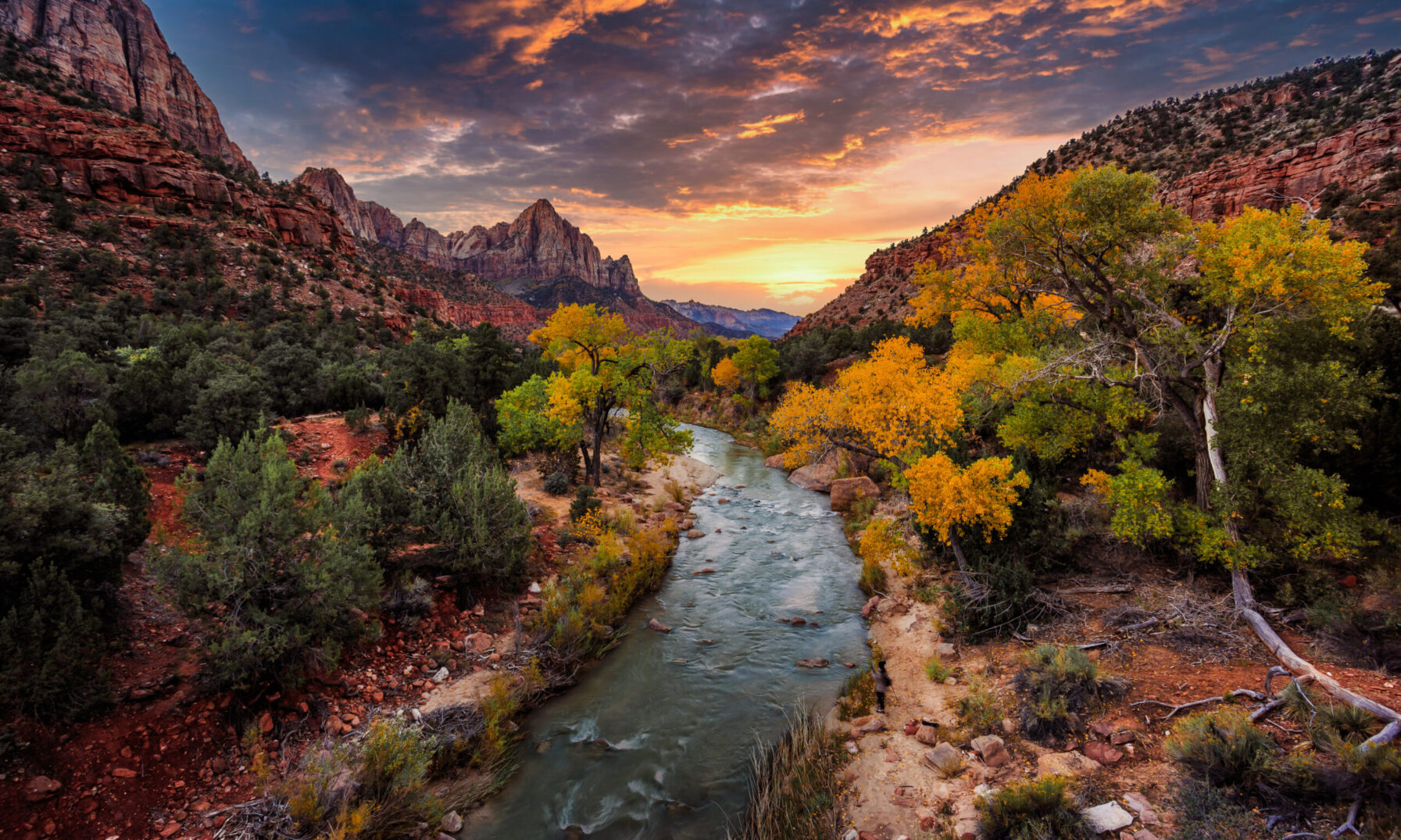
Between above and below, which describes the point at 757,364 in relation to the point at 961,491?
above

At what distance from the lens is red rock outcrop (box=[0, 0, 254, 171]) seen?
2419 inches

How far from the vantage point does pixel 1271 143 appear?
37.6 metres

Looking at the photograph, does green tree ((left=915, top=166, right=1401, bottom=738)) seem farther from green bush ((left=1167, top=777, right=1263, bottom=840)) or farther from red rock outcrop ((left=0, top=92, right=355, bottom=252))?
red rock outcrop ((left=0, top=92, right=355, bottom=252))

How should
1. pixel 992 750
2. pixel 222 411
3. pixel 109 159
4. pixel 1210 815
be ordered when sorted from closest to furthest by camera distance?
pixel 1210 815 → pixel 992 750 → pixel 222 411 → pixel 109 159

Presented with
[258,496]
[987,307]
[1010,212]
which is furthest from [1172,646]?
[258,496]

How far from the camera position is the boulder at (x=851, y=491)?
22.5m

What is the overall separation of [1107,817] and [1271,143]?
5708 centimetres

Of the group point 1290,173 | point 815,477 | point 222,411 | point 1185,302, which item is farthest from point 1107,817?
point 1290,173

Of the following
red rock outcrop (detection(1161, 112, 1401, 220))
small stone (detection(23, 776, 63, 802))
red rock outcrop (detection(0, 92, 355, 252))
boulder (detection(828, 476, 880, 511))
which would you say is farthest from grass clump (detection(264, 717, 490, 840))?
red rock outcrop (detection(0, 92, 355, 252))

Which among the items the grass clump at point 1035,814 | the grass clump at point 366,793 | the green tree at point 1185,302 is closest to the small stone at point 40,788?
the grass clump at point 366,793

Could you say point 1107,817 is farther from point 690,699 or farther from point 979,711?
point 690,699

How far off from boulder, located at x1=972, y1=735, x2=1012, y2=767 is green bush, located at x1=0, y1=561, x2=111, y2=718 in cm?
1212

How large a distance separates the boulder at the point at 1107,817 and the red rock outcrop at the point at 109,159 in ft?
189

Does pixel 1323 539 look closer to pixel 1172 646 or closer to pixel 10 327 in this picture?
pixel 1172 646
